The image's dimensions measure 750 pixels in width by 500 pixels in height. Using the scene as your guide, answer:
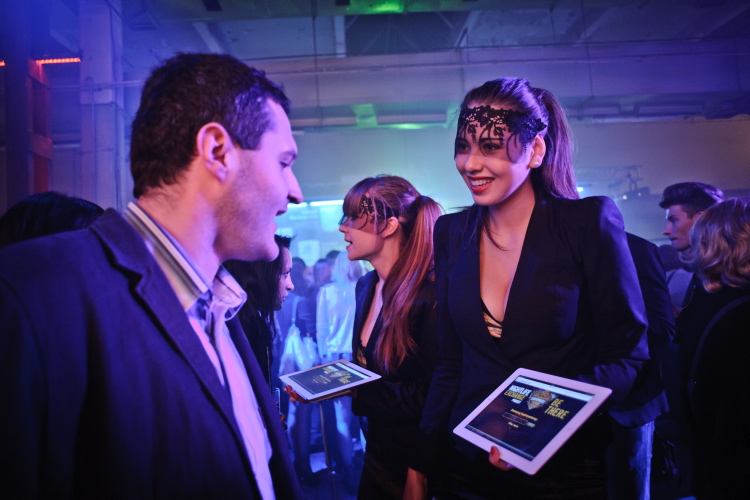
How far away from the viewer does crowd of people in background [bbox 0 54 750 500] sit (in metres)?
0.71

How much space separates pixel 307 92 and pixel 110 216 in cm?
750

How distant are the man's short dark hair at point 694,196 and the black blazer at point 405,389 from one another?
2852mm

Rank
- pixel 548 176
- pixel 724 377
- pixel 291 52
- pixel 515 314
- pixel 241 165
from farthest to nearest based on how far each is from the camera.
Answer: pixel 291 52 → pixel 724 377 → pixel 548 176 → pixel 515 314 → pixel 241 165

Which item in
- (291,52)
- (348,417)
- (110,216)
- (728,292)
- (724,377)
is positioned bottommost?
(348,417)

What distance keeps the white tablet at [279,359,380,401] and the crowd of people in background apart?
156mm

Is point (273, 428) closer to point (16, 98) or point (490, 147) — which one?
point (490, 147)

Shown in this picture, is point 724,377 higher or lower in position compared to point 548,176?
A: lower

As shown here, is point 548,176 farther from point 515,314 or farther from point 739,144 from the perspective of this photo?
point 739,144

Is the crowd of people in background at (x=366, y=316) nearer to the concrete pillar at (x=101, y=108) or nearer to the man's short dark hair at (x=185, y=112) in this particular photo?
the man's short dark hair at (x=185, y=112)

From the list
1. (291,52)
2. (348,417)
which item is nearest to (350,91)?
(291,52)

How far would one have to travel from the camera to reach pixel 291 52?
27.2ft

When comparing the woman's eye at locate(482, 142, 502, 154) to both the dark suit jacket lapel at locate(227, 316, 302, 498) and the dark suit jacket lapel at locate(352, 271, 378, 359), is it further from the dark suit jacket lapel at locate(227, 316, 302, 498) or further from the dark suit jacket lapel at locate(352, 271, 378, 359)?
the dark suit jacket lapel at locate(352, 271, 378, 359)

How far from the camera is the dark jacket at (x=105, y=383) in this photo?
61cm

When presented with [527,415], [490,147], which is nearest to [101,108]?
[490,147]
